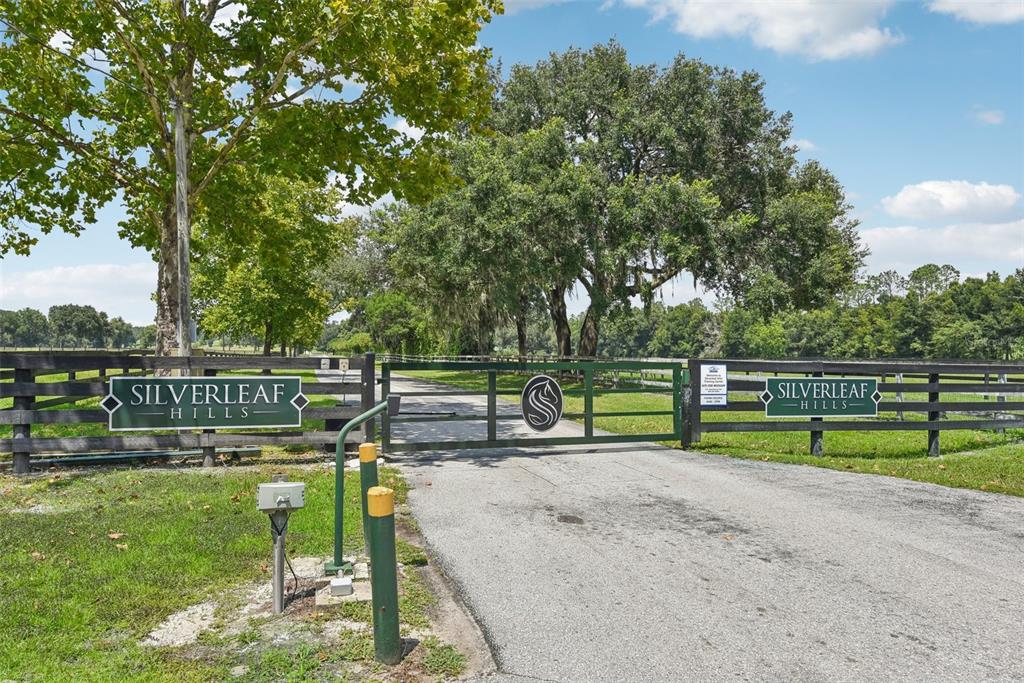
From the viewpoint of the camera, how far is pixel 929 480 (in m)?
8.84

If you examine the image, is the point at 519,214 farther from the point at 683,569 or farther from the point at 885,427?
the point at 683,569

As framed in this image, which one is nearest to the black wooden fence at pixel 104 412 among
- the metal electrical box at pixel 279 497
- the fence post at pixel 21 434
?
the fence post at pixel 21 434

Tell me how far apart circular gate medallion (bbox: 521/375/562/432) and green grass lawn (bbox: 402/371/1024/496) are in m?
1.31

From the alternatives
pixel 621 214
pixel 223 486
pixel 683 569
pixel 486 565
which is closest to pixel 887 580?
pixel 683 569

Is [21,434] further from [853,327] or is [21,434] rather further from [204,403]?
[853,327]

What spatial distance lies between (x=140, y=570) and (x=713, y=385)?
895 centimetres

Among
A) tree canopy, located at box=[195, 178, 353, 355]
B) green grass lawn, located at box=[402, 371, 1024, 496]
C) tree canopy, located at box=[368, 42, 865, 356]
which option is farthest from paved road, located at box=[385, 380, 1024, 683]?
tree canopy, located at box=[195, 178, 353, 355]

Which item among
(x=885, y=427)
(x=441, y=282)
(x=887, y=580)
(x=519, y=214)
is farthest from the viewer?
(x=441, y=282)

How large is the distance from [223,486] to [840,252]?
2613 cm

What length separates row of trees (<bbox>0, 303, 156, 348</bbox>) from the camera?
159 m

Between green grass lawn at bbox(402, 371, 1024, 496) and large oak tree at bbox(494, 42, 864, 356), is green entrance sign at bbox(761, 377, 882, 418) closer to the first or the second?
green grass lawn at bbox(402, 371, 1024, 496)

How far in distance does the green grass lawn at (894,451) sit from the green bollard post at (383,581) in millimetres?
8253

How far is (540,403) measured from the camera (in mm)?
11109

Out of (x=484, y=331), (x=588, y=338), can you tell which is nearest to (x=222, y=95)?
(x=588, y=338)
